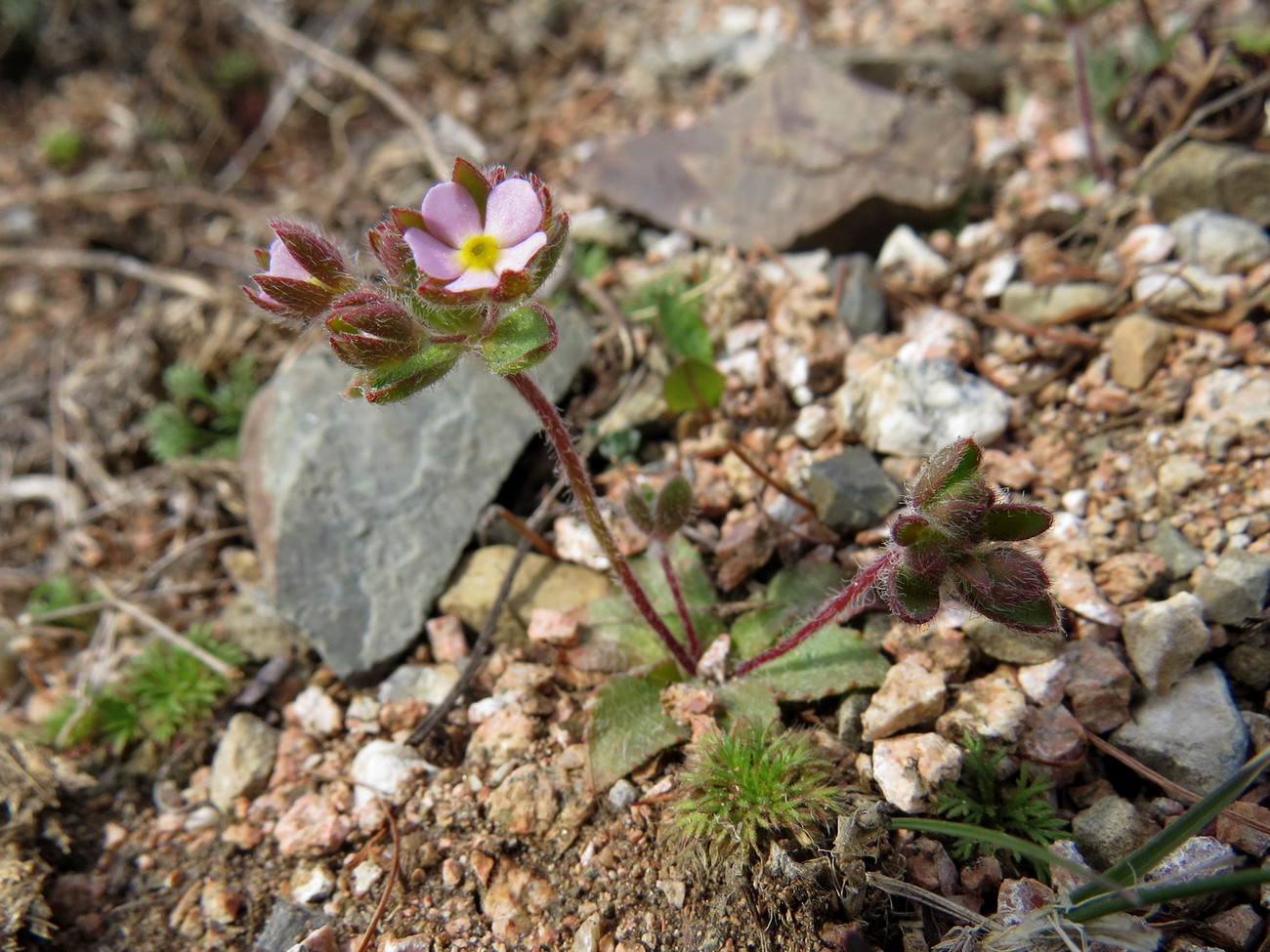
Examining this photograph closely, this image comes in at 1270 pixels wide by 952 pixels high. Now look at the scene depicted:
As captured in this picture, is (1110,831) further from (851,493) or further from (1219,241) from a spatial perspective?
(1219,241)

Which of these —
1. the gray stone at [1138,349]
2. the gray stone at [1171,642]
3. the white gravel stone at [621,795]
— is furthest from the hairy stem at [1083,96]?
the white gravel stone at [621,795]

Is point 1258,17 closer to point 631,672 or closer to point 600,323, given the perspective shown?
point 600,323

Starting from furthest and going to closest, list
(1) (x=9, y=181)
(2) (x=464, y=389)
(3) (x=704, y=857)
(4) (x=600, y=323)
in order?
(1) (x=9, y=181), (4) (x=600, y=323), (2) (x=464, y=389), (3) (x=704, y=857)

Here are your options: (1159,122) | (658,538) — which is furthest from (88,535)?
(1159,122)

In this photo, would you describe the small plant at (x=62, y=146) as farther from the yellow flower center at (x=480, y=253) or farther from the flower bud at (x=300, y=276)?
the yellow flower center at (x=480, y=253)

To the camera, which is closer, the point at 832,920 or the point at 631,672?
the point at 832,920

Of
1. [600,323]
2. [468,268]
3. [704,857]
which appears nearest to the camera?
[468,268]
